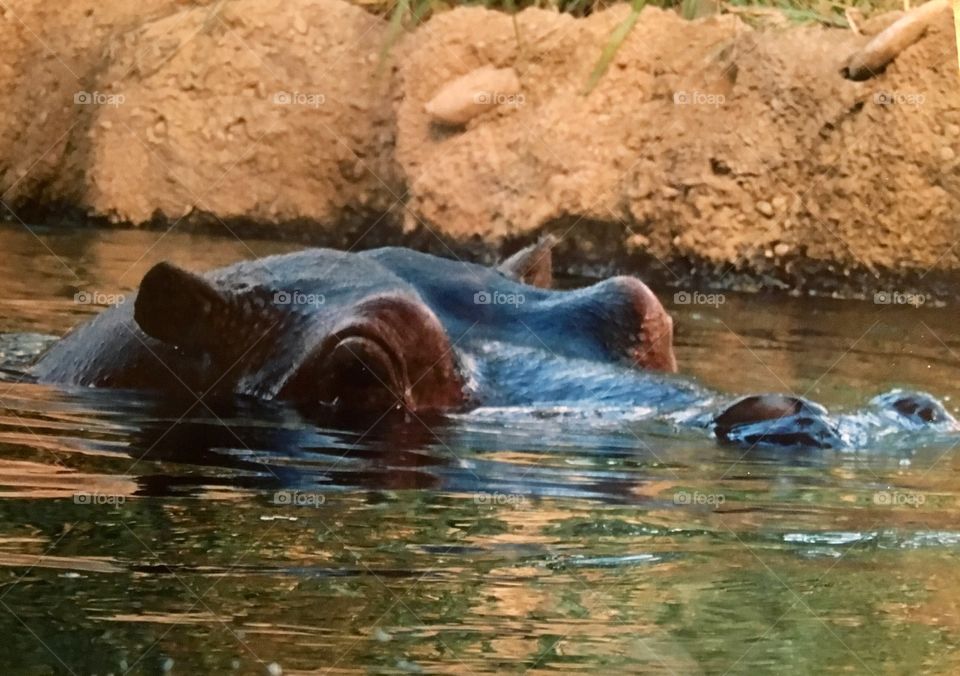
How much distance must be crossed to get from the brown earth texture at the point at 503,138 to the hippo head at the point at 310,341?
0.37 metres

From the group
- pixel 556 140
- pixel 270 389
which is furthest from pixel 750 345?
pixel 270 389

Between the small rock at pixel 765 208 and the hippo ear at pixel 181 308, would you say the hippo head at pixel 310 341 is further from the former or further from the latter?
the small rock at pixel 765 208

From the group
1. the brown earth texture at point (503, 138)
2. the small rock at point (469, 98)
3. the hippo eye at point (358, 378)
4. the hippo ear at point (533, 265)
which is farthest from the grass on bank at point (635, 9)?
the hippo eye at point (358, 378)

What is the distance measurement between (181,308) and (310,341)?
30 cm

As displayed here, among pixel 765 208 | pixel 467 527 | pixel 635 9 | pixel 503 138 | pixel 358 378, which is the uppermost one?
pixel 635 9

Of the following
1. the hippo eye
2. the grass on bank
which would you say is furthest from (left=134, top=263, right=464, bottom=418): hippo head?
the grass on bank

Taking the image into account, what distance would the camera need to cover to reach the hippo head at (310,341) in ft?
10.1

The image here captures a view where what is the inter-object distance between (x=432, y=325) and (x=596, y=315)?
0.43 meters

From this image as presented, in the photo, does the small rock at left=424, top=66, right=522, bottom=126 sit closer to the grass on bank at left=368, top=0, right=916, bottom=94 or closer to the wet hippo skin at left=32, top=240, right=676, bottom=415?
the grass on bank at left=368, top=0, right=916, bottom=94

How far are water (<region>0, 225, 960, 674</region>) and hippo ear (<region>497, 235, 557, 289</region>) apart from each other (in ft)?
1.10

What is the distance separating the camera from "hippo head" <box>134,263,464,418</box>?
3.07m

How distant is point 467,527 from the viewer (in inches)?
103

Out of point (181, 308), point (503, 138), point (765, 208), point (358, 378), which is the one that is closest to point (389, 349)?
point (358, 378)

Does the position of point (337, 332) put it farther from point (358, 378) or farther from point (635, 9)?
point (635, 9)
